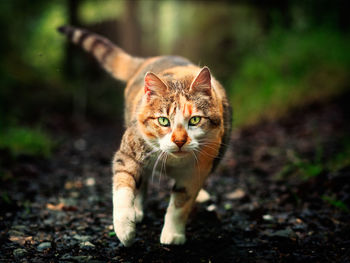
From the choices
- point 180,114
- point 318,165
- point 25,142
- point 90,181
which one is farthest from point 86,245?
point 25,142

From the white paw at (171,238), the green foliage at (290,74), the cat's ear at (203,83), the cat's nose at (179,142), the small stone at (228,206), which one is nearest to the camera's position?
the cat's nose at (179,142)

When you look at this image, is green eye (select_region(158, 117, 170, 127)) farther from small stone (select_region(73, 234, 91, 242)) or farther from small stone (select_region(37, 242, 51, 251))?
small stone (select_region(37, 242, 51, 251))

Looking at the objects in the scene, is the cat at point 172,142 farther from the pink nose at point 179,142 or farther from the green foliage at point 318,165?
the green foliage at point 318,165

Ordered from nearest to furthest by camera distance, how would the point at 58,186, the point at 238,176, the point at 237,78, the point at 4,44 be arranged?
the point at 58,186
the point at 238,176
the point at 4,44
the point at 237,78

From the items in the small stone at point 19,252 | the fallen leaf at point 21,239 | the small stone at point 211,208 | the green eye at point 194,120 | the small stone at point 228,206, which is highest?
the green eye at point 194,120

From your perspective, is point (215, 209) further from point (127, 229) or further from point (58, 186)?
point (58, 186)

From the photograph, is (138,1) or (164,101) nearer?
(164,101)

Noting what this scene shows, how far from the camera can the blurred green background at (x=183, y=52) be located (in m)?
7.75

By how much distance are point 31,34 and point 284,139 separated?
25.2 ft

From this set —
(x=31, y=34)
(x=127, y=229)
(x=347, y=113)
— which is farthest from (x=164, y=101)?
(x=31, y=34)

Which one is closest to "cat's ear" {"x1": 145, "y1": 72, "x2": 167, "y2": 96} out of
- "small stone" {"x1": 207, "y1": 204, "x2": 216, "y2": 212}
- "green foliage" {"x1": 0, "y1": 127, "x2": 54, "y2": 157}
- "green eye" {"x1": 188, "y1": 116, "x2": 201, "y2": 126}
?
"green eye" {"x1": 188, "y1": 116, "x2": 201, "y2": 126}

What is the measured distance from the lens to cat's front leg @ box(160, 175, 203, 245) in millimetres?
2982

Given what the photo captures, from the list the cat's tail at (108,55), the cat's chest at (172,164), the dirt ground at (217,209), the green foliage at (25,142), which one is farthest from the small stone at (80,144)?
the cat's chest at (172,164)

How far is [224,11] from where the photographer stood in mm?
10758
